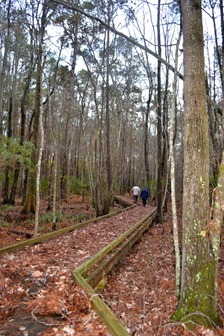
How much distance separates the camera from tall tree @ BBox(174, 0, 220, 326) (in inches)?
173

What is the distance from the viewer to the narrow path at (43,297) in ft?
12.0

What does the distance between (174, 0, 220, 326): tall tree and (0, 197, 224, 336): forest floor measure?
0.33 m

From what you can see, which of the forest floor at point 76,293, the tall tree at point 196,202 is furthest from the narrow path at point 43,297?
the tall tree at point 196,202

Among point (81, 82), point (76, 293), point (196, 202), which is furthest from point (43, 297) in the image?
point (81, 82)

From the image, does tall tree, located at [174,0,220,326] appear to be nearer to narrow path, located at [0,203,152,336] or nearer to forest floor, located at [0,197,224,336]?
forest floor, located at [0,197,224,336]

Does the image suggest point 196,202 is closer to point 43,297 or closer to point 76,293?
point 76,293

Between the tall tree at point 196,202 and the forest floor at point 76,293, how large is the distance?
0.33 metres

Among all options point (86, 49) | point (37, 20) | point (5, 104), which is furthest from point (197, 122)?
point (5, 104)

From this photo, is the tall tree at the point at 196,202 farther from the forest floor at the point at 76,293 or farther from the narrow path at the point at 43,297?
the narrow path at the point at 43,297

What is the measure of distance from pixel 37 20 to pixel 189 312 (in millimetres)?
13720

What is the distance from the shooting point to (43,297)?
14.6 feet

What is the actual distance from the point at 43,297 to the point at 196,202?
9.38 ft

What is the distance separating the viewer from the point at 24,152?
36.6ft

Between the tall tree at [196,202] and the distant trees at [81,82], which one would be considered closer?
the tall tree at [196,202]
